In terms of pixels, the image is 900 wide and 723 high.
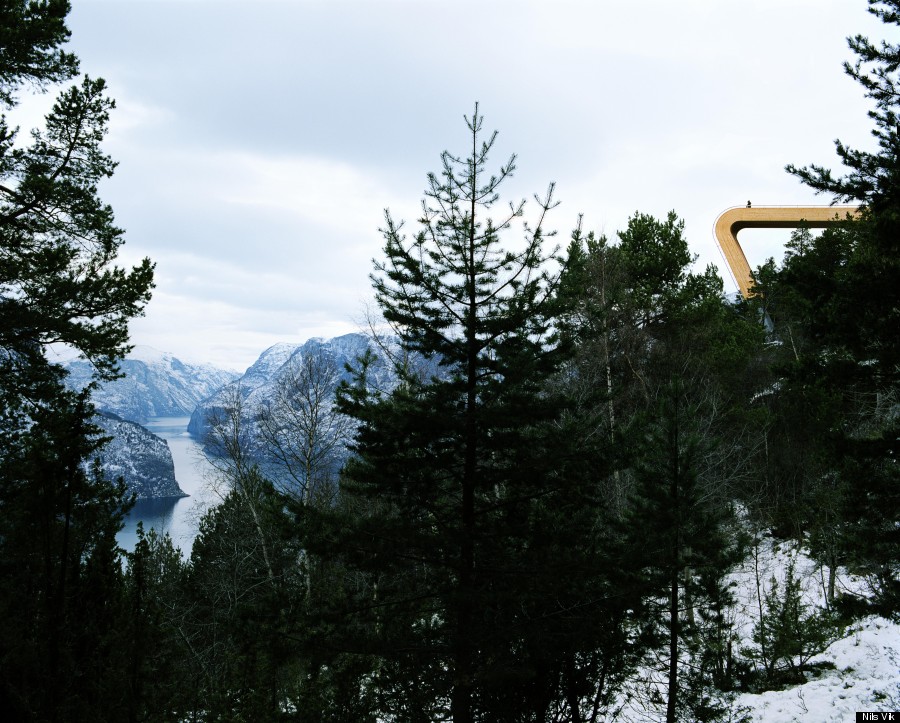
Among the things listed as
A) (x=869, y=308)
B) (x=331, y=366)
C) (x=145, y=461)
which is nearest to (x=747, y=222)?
(x=331, y=366)

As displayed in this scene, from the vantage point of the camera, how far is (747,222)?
97.9 feet

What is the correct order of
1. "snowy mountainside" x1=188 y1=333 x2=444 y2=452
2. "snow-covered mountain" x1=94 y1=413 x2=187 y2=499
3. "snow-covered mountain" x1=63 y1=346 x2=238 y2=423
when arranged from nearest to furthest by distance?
"snowy mountainside" x1=188 y1=333 x2=444 y2=452, "snow-covered mountain" x1=94 y1=413 x2=187 y2=499, "snow-covered mountain" x1=63 y1=346 x2=238 y2=423

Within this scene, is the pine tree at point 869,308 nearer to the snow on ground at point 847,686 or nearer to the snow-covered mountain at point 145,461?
the snow on ground at point 847,686

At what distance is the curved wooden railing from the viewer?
95.9ft

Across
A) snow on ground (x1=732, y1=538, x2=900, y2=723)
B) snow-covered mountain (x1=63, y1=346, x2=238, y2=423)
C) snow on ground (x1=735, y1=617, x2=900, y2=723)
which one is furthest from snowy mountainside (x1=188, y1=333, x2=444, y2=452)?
snow-covered mountain (x1=63, y1=346, x2=238, y2=423)

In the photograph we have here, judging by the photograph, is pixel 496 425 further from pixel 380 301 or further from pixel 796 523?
pixel 796 523

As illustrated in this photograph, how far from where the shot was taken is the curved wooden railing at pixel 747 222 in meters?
29.2

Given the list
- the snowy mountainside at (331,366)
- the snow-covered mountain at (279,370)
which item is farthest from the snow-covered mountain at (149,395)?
the snowy mountainside at (331,366)

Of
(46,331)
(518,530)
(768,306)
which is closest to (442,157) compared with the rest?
(518,530)

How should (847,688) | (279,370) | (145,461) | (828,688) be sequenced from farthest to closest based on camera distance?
(145,461)
(279,370)
(828,688)
(847,688)

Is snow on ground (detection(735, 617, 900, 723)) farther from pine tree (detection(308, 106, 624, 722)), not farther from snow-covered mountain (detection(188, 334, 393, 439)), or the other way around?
snow-covered mountain (detection(188, 334, 393, 439))

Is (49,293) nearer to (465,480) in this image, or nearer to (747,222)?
(465,480)

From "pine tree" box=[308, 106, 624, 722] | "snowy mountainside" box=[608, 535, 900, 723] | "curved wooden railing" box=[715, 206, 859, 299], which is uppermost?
"curved wooden railing" box=[715, 206, 859, 299]

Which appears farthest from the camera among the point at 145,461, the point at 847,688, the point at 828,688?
the point at 145,461
